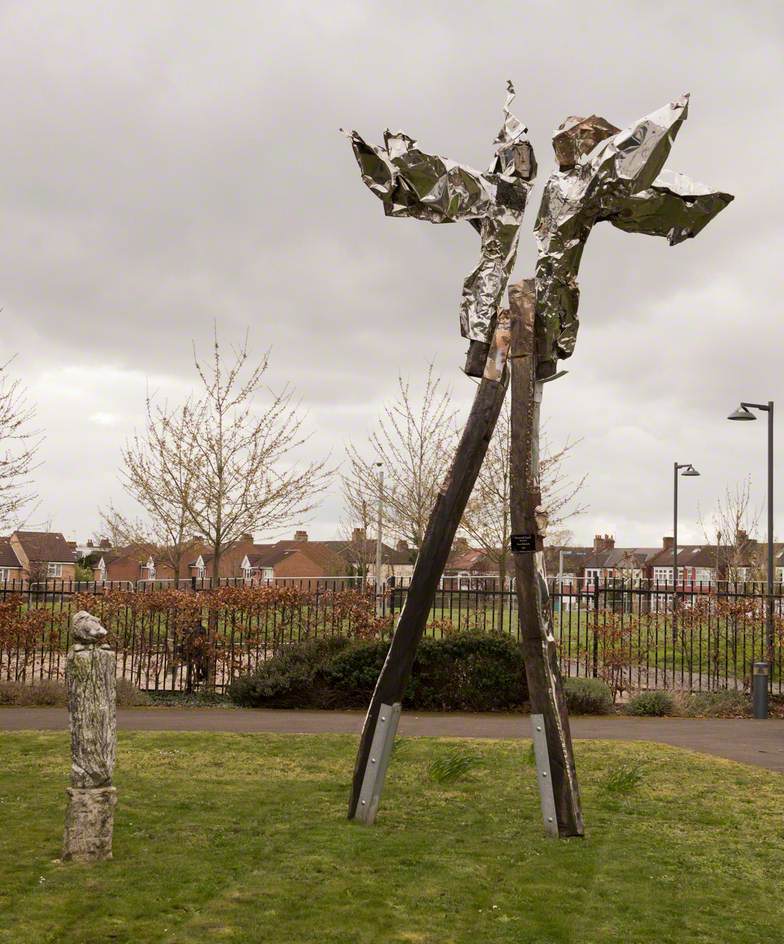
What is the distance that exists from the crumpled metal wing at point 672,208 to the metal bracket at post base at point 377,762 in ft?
12.6

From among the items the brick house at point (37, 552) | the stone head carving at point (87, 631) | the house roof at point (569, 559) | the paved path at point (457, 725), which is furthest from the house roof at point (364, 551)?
the stone head carving at point (87, 631)

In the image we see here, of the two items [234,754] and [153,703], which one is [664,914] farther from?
[153,703]

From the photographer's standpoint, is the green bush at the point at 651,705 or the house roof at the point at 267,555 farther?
the house roof at the point at 267,555

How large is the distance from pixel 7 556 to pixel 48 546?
313 inches

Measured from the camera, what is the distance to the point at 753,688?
15.1m

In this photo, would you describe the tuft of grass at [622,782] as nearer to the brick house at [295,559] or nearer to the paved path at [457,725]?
the paved path at [457,725]

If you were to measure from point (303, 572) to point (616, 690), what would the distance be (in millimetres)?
54473

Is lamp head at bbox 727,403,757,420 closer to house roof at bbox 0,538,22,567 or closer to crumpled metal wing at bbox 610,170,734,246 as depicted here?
crumpled metal wing at bbox 610,170,734,246

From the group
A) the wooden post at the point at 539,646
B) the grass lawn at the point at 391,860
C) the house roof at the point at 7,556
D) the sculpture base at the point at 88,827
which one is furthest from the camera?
the house roof at the point at 7,556

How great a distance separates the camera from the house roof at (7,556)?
69375mm

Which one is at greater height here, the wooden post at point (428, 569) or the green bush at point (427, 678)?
the wooden post at point (428, 569)

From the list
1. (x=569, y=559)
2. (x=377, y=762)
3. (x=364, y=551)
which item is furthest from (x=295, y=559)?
(x=377, y=762)

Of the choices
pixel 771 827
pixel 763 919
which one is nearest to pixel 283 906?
pixel 763 919

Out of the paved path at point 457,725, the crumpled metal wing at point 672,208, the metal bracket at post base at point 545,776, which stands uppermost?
Answer: the crumpled metal wing at point 672,208
